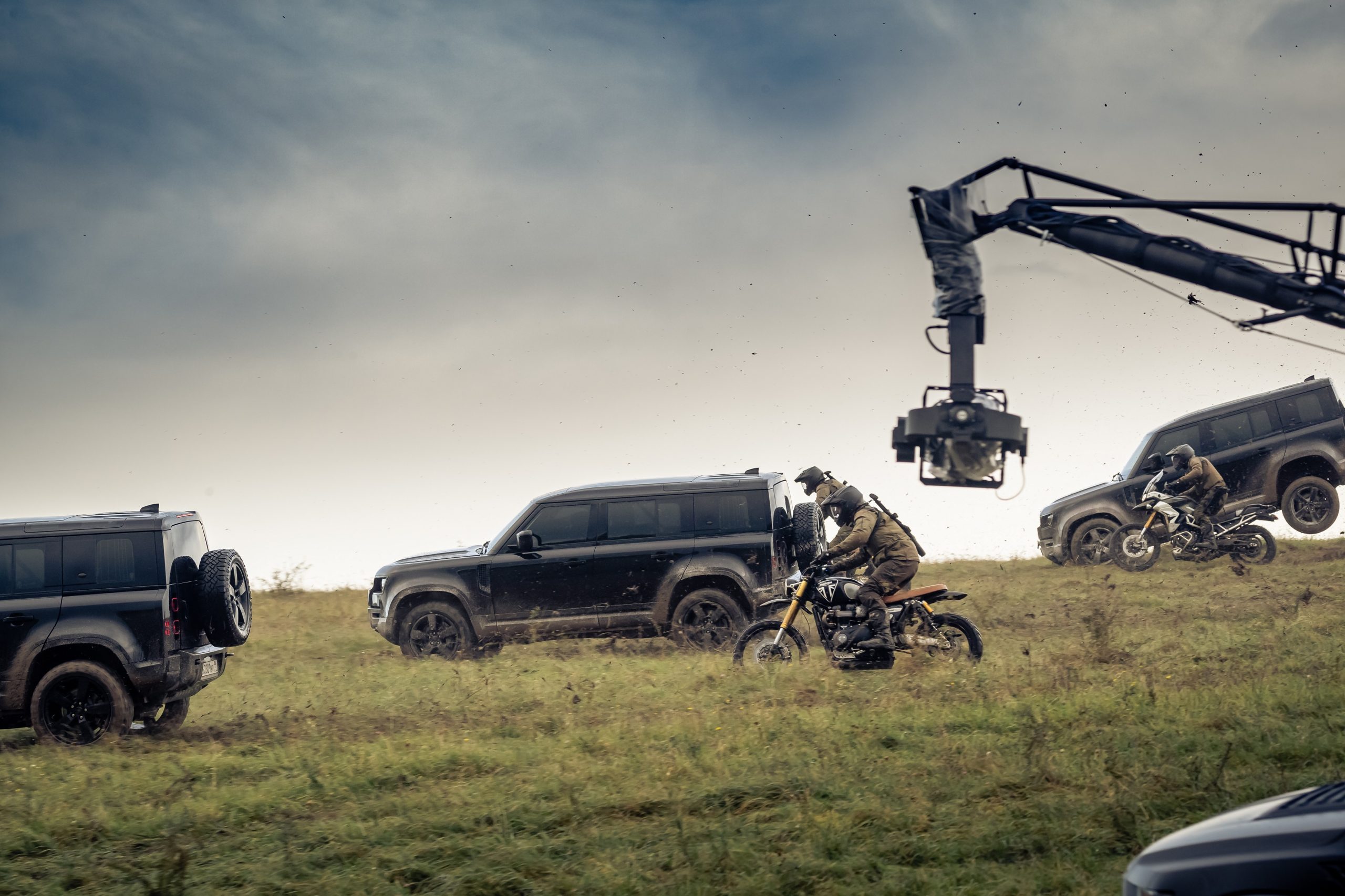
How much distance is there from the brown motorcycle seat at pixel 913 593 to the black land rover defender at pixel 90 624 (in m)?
6.25

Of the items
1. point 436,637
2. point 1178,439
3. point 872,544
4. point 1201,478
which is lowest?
point 436,637

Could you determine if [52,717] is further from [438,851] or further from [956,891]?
[956,891]

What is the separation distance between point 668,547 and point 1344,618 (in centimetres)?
732

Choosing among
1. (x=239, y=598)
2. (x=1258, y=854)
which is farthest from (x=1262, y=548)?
(x=1258, y=854)

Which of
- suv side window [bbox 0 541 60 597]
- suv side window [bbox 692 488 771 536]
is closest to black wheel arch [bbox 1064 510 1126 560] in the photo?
suv side window [bbox 692 488 771 536]

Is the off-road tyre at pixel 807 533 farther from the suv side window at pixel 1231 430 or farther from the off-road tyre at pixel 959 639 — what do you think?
the suv side window at pixel 1231 430

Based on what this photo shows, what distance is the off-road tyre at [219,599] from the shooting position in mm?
10570

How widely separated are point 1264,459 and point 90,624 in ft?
51.4

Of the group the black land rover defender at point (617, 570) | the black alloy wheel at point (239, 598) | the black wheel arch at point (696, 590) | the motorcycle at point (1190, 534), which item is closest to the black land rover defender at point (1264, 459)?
the motorcycle at point (1190, 534)

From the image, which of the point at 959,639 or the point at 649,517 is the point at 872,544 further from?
the point at 649,517

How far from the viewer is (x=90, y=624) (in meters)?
10.1

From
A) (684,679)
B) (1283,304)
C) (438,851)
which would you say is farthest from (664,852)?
(1283,304)

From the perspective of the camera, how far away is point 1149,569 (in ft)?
57.2

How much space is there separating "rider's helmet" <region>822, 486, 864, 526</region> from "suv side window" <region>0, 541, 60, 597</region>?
274 inches
